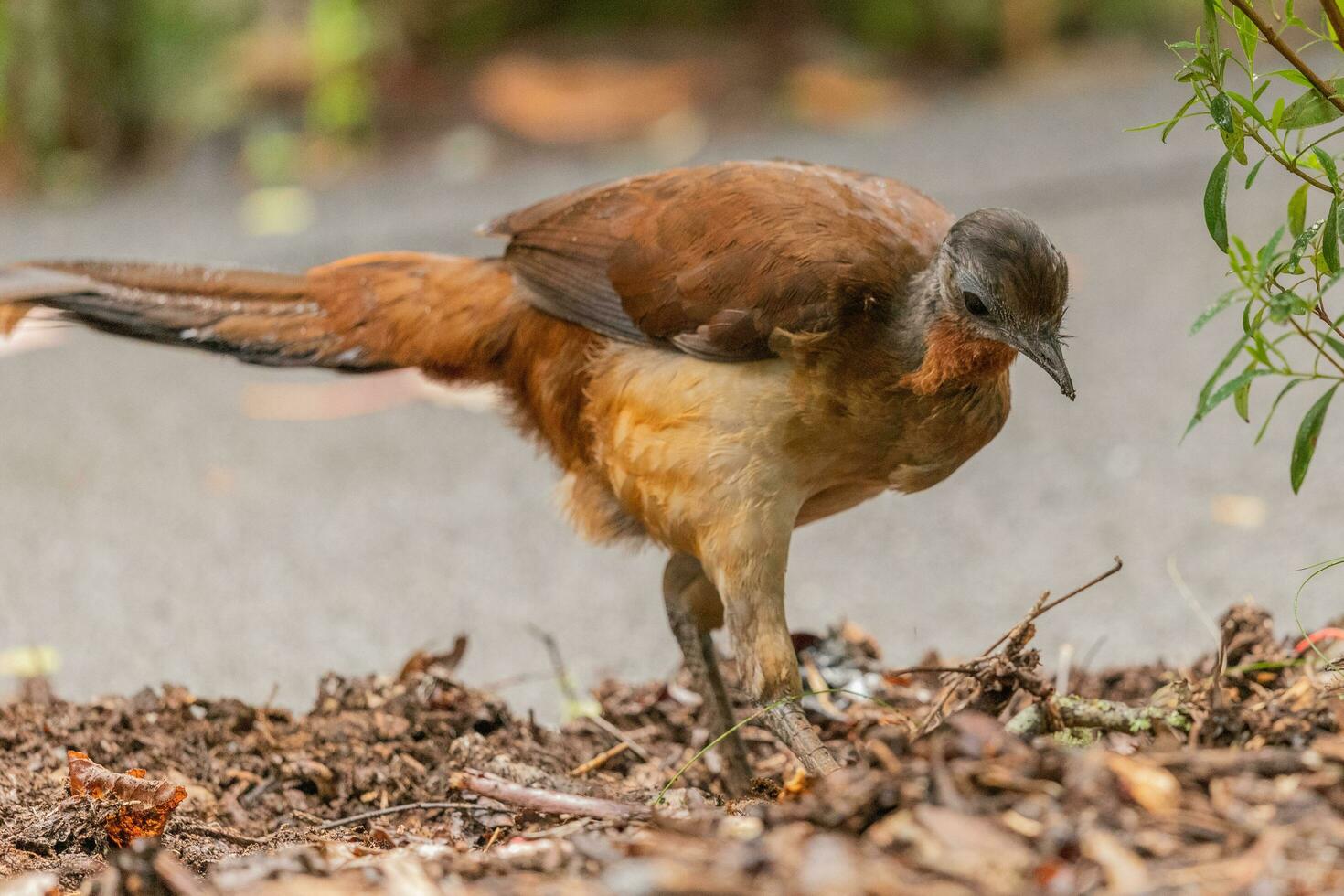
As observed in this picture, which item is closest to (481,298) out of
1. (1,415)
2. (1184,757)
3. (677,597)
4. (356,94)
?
(677,597)

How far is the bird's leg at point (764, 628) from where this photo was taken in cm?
337

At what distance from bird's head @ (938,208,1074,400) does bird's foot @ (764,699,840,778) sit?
92 cm

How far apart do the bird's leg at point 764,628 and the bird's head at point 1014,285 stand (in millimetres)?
708

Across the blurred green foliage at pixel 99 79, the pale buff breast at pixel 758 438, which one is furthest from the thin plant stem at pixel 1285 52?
the blurred green foliage at pixel 99 79

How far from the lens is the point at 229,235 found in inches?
343

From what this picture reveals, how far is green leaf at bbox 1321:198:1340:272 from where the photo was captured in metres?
2.47

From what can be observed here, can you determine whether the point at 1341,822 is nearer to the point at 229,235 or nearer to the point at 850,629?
the point at 850,629

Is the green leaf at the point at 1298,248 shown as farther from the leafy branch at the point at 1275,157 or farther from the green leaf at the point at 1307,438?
the green leaf at the point at 1307,438

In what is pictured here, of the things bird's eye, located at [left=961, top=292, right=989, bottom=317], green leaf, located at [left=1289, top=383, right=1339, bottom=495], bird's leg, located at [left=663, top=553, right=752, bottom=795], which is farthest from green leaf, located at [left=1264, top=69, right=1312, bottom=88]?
bird's leg, located at [left=663, top=553, right=752, bottom=795]

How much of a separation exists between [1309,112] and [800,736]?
1651mm

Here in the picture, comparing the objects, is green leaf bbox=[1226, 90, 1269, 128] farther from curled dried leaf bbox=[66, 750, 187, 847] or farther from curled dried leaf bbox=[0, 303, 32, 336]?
curled dried leaf bbox=[0, 303, 32, 336]

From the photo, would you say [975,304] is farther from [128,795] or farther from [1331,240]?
[128,795]

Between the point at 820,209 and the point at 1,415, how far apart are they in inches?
181

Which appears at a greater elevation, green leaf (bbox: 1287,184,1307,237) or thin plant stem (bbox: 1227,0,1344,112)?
Result: thin plant stem (bbox: 1227,0,1344,112)
